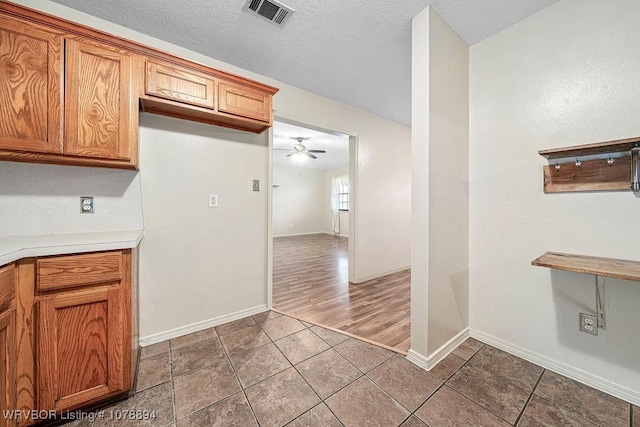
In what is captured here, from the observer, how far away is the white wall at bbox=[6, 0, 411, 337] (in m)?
1.88

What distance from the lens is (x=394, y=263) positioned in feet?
12.8

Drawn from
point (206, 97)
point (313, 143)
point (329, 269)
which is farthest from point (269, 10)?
point (313, 143)

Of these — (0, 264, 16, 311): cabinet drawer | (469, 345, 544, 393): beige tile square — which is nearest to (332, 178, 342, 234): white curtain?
(469, 345, 544, 393): beige tile square

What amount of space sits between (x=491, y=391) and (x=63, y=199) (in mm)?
3020

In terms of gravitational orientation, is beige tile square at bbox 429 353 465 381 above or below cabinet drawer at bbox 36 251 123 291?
below

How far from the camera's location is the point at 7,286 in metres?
1.03

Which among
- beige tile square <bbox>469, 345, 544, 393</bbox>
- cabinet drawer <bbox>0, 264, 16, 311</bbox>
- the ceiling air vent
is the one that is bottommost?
beige tile square <bbox>469, 345, 544, 393</bbox>

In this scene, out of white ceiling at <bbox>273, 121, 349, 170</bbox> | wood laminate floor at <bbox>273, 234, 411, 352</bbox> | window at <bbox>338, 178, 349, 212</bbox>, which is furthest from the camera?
window at <bbox>338, 178, 349, 212</bbox>

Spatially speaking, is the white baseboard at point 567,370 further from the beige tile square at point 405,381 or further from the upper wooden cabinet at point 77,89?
the upper wooden cabinet at point 77,89

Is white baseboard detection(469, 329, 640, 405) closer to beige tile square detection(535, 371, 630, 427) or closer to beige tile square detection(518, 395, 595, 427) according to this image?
beige tile square detection(535, 371, 630, 427)

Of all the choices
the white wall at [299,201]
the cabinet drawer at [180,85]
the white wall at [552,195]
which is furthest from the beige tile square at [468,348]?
the white wall at [299,201]

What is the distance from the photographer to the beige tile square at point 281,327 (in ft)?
6.64

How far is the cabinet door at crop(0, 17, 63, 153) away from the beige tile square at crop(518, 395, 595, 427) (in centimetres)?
299

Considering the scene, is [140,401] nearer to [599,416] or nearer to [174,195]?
[174,195]
